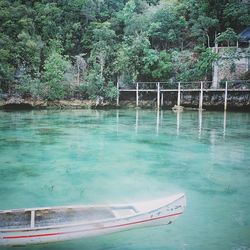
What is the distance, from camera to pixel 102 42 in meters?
35.5

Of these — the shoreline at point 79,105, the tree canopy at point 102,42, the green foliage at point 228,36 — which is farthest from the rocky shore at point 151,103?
the green foliage at point 228,36

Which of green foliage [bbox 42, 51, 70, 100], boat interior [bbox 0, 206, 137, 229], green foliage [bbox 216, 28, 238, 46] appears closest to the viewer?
boat interior [bbox 0, 206, 137, 229]

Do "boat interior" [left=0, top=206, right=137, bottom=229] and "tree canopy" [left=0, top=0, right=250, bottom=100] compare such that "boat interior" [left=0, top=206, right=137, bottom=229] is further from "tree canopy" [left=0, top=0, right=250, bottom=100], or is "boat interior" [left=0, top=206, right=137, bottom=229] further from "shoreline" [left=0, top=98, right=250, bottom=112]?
"tree canopy" [left=0, top=0, right=250, bottom=100]

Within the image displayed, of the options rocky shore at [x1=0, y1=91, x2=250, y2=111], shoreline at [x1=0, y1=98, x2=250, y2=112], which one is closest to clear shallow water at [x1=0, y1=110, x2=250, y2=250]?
shoreline at [x1=0, y1=98, x2=250, y2=112]

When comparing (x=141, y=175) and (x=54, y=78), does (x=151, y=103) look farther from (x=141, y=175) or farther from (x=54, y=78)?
(x=141, y=175)

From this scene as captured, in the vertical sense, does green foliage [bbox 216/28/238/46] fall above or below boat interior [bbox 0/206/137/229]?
above

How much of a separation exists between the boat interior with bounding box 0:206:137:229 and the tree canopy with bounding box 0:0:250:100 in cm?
2790

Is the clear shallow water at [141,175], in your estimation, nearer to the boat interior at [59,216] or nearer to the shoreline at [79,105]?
the boat interior at [59,216]

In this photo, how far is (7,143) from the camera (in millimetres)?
15344

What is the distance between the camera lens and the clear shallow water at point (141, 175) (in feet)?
21.4

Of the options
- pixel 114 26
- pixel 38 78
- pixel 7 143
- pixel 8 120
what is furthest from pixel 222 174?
pixel 114 26

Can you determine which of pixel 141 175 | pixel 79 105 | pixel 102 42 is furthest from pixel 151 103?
pixel 141 175

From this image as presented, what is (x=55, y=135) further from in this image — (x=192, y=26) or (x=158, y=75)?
(x=192, y=26)

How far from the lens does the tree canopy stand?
1321 inches
